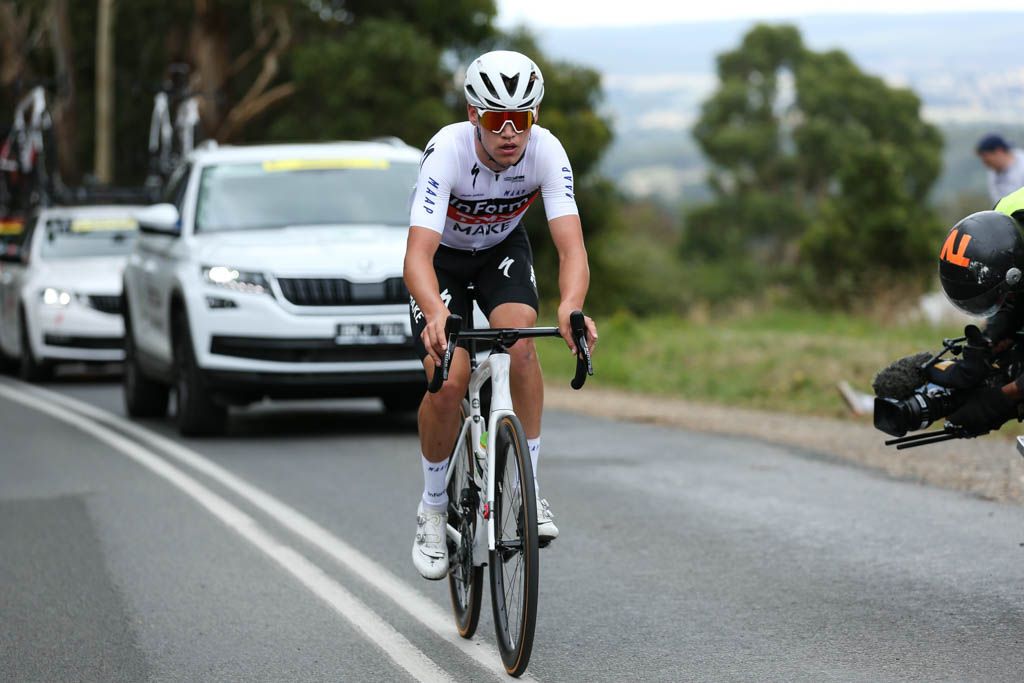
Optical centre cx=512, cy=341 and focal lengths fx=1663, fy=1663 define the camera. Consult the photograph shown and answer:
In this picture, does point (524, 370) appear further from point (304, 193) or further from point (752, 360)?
point (752, 360)

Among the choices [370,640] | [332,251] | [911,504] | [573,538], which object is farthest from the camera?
[332,251]

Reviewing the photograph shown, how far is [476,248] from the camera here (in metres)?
5.93

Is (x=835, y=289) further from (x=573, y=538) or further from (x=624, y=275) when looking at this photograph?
(x=573, y=538)

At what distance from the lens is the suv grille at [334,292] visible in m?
11.3

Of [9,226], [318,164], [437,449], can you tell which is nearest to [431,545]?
[437,449]

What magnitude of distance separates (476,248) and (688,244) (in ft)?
236

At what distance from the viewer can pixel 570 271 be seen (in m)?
5.43

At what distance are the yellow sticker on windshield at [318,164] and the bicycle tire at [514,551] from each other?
7.66 metres

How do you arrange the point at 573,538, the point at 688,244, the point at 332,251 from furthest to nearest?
the point at 688,244 → the point at 332,251 → the point at 573,538

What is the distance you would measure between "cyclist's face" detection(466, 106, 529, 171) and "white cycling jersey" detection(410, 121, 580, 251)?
3.4 inches

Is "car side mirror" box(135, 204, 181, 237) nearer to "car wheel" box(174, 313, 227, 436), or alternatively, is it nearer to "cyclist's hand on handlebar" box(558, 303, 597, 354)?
"car wheel" box(174, 313, 227, 436)

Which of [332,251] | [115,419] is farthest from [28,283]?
[332,251]

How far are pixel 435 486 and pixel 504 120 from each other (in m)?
1.34

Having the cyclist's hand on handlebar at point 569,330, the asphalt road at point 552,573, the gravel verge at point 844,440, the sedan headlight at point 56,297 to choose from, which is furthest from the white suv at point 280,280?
the cyclist's hand on handlebar at point 569,330
